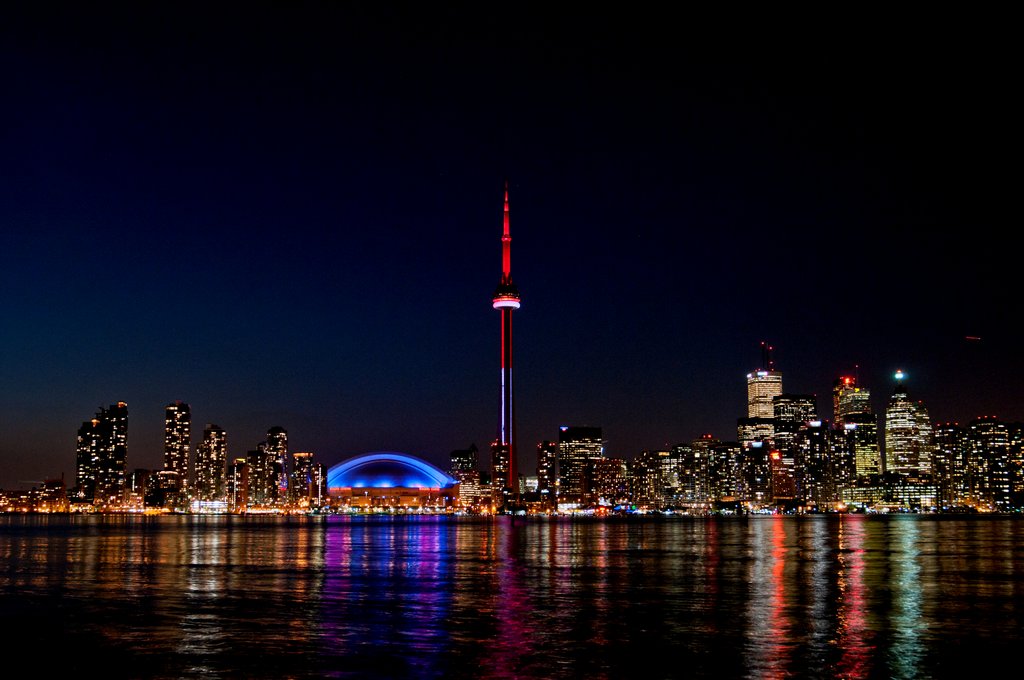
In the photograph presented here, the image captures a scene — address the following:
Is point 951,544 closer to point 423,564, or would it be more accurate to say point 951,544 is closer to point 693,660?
point 423,564

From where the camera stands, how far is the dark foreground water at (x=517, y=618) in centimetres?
2566

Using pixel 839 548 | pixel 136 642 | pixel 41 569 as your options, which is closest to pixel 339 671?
pixel 136 642

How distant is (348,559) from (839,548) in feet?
127

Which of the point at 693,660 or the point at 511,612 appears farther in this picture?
the point at 511,612

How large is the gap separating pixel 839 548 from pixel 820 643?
56472mm

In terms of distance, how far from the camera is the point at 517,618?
112ft

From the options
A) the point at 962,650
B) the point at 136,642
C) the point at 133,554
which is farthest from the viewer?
the point at 133,554

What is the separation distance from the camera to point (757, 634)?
30359mm

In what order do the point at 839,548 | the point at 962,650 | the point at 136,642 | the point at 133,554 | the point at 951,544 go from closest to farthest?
1. the point at 962,650
2. the point at 136,642
3. the point at 133,554
4. the point at 839,548
5. the point at 951,544

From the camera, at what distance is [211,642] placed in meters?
29.2

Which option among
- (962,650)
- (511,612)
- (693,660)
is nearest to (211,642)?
(511,612)

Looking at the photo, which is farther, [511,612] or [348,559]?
[348,559]

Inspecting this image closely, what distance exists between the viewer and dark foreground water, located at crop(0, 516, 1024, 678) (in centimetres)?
2566

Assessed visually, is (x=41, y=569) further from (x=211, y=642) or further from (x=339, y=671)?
(x=339, y=671)
